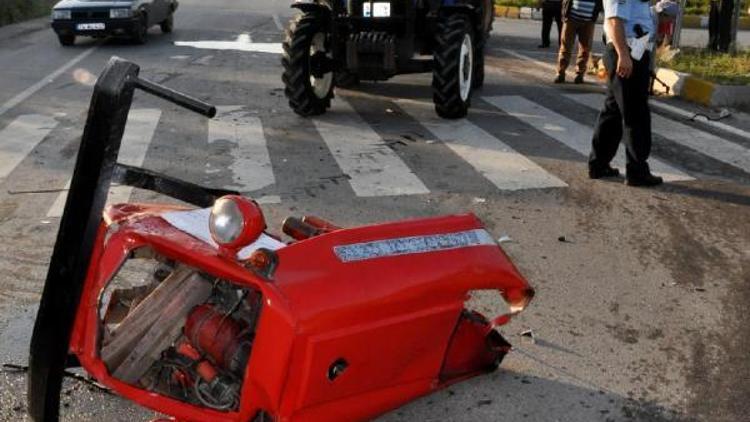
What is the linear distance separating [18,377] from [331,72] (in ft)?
19.1

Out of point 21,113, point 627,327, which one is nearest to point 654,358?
point 627,327

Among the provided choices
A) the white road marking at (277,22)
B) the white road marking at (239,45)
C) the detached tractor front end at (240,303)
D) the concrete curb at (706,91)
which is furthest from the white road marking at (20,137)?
the white road marking at (277,22)

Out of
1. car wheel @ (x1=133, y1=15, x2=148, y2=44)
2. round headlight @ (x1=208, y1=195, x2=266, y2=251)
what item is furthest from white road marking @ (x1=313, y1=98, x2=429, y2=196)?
car wheel @ (x1=133, y1=15, x2=148, y2=44)

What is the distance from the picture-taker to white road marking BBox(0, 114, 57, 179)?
710 centimetres

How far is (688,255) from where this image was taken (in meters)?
5.09

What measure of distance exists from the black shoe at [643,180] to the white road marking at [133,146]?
387 centimetres

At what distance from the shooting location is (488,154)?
7.42 metres

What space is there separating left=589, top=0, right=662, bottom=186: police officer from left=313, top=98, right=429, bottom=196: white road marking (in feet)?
5.05

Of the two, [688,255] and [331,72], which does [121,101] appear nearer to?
[688,255]

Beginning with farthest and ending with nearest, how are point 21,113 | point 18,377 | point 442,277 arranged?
point 21,113, point 18,377, point 442,277

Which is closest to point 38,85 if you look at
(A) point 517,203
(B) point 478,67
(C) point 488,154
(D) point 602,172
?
(B) point 478,67

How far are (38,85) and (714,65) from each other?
9.50m

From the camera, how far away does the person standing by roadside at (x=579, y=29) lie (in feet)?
36.5

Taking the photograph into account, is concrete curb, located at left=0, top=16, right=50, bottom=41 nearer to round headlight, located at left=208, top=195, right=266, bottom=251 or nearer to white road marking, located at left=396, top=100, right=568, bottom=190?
white road marking, located at left=396, top=100, right=568, bottom=190
